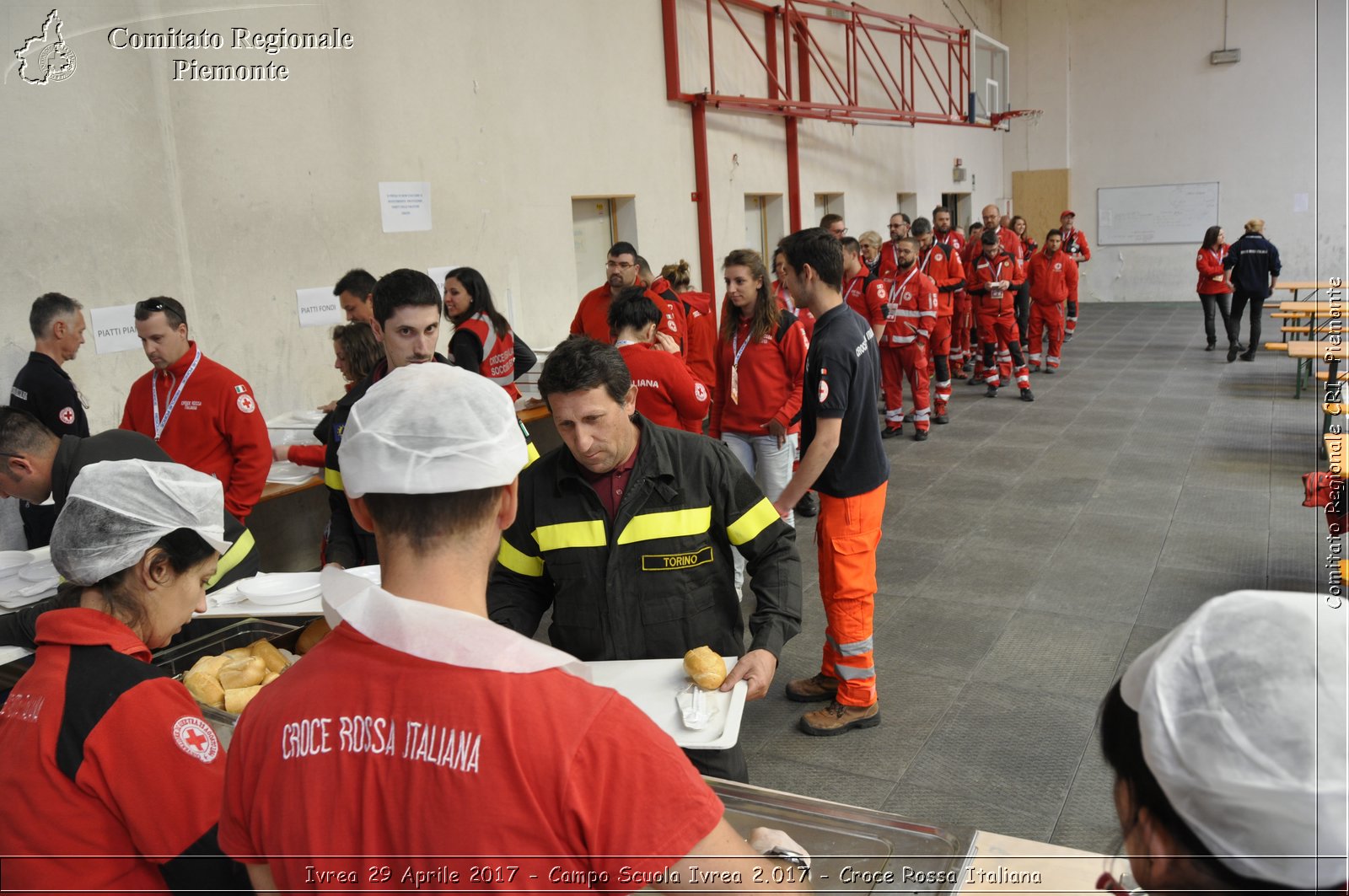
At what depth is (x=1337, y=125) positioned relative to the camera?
1759 cm

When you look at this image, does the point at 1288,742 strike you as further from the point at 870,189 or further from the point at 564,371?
the point at 870,189

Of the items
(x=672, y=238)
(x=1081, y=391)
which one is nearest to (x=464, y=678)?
(x=672, y=238)

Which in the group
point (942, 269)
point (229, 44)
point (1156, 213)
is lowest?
point (942, 269)

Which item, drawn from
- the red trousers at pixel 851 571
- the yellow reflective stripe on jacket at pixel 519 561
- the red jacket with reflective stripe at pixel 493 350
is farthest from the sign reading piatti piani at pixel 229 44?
the red trousers at pixel 851 571

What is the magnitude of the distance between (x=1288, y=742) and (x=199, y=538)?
185cm

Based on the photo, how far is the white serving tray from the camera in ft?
6.70

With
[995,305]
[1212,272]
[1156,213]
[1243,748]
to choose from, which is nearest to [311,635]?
[1243,748]

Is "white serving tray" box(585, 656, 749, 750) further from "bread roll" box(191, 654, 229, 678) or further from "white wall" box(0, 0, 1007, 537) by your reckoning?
"white wall" box(0, 0, 1007, 537)

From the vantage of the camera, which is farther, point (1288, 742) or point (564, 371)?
point (564, 371)

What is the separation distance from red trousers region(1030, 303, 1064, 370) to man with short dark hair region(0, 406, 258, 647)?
36.3 ft

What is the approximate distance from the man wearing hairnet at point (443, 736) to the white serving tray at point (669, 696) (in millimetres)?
808

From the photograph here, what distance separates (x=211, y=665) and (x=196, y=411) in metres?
2.02

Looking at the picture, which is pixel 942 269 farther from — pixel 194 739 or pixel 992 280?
pixel 194 739

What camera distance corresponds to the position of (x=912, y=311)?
30.6 feet
